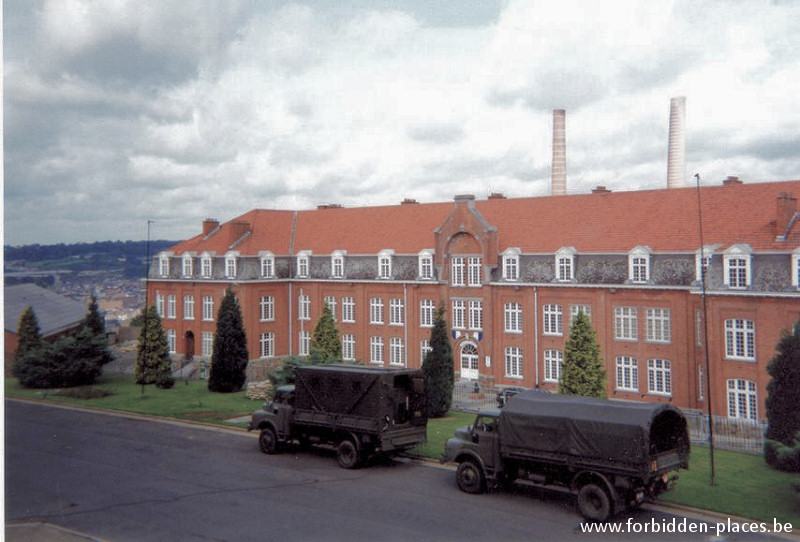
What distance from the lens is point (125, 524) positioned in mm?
16109

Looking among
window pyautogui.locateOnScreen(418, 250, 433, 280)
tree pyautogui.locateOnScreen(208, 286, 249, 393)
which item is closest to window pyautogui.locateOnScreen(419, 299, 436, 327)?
window pyautogui.locateOnScreen(418, 250, 433, 280)

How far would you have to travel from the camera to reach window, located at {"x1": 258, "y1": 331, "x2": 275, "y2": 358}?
51188 millimetres

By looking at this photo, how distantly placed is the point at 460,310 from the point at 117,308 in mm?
22139

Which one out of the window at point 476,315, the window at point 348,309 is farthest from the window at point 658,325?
the window at point 348,309

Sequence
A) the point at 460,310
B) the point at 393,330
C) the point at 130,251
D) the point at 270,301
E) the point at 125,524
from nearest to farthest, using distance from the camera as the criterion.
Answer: the point at 125,524
the point at 130,251
the point at 460,310
the point at 393,330
the point at 270,301

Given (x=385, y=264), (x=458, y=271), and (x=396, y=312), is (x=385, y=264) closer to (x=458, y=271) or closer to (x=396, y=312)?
(x=396, y=312)

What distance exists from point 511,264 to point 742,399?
611 inches

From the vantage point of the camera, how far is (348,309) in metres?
49.9

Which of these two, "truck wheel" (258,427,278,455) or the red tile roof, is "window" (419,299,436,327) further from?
"truck wheel" (258,427,278,455)

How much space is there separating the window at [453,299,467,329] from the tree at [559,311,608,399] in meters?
12.7

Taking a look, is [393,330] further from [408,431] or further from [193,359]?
[408,431]

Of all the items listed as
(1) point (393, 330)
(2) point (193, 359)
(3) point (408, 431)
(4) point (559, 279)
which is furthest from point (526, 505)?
(2) point (193, 359)

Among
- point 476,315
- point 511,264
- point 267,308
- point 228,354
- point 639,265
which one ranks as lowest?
point 228,354

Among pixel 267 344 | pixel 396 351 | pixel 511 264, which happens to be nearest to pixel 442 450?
pixel 511 264
